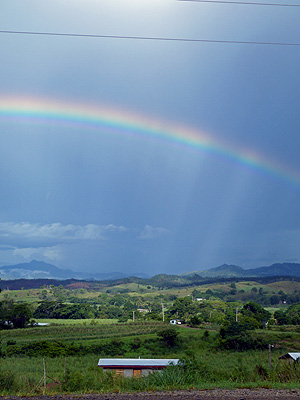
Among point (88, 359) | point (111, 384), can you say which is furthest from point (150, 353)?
point (111, 384)

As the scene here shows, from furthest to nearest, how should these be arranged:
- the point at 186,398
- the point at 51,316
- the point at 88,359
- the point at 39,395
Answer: the point at 51,316 < the point at 88,359 < the point at 39,395 < the point at 186,398

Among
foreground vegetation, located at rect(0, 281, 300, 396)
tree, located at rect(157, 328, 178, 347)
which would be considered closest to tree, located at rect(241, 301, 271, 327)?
foreground vegetation, located at rect(0, 281, 300, 396)

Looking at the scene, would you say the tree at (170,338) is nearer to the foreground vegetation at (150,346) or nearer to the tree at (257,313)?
the foreground vegetation at (150,346)

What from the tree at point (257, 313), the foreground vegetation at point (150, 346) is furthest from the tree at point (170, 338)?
the tree at point (257, 313)

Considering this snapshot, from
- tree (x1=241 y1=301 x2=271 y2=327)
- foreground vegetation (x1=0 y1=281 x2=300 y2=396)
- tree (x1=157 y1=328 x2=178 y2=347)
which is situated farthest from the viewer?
tree (x1=241 y1=301 x2=271 y2=327)

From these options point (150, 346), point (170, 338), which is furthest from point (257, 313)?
point (150, 346)

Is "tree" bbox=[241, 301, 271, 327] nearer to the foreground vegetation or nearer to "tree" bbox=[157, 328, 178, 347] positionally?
the foreground vegetation

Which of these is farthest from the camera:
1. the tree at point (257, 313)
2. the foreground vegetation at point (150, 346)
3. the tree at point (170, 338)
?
the tree at point (257, 313)

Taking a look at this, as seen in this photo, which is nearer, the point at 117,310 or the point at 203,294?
the point at 117,310

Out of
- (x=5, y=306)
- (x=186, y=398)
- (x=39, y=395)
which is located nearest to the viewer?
(x=186, y=398)

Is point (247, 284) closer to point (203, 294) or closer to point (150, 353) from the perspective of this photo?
point (203, 294)

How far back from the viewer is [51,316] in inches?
3061

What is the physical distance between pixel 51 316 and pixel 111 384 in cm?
7657

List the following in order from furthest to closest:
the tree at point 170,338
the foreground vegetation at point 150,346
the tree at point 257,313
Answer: the tree at point 257,313, the tree at point 170,338, the foreground vegetation at point 150,346
